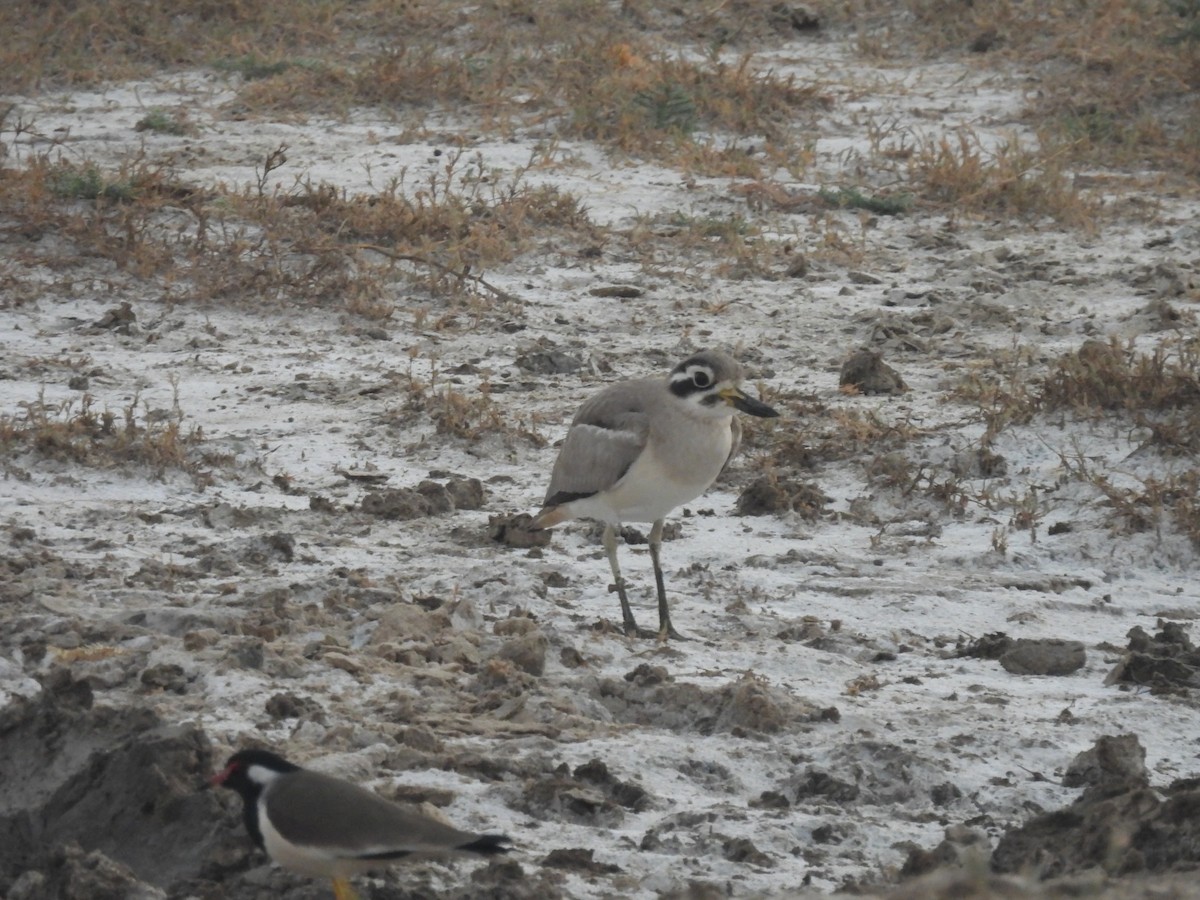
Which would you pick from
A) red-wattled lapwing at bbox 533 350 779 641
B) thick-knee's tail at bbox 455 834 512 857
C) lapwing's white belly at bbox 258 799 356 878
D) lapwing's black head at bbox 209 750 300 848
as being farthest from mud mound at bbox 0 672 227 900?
red-wattled lapwing at bbox 533 350 779 641

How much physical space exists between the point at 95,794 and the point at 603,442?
93.8 inches

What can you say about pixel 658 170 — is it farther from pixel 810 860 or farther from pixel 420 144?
pixel 810 860

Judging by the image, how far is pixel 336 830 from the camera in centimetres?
420

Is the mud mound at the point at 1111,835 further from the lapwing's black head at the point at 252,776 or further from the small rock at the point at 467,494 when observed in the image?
the small rock at the point at 467,494

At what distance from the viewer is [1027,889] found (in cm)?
305

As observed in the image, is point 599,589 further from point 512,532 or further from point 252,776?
point 252,776

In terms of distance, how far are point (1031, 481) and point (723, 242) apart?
3.38 metres

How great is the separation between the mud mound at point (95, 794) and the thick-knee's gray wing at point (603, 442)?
206cm

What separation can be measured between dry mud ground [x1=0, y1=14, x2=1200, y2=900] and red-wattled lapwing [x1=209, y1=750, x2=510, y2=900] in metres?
0.27

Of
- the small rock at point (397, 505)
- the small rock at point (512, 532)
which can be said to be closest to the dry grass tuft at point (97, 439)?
the small rock at point (397, 505)

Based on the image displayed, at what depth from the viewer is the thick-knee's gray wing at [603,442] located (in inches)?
257

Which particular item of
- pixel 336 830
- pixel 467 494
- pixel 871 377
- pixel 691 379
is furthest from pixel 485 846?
pixel 871 377

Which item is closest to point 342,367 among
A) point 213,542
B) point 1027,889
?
point 213,542

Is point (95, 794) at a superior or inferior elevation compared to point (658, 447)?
inferior
